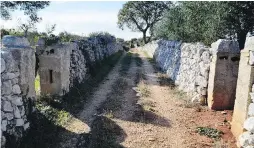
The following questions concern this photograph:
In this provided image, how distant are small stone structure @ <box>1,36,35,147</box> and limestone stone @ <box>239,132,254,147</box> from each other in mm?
4547

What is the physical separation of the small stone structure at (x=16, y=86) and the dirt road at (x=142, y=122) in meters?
1.07

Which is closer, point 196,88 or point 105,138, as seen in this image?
point 105,138

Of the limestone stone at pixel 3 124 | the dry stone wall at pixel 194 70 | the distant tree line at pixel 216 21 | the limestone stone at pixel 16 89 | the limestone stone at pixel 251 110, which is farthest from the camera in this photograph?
the distant tree line at pixel 216 21

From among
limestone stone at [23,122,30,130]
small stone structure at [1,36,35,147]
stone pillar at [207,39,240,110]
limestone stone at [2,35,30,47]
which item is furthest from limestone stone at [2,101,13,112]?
stone pillar at [207,39,240,110]

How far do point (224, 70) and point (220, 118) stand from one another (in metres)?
1.53

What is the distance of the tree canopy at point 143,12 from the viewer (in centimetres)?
5456

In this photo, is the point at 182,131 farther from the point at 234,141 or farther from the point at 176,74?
the point at 176,74

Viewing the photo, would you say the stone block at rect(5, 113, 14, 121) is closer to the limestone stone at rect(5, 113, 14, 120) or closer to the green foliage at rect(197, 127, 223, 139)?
the limestone stone at rect(5, 113, 14, 120)

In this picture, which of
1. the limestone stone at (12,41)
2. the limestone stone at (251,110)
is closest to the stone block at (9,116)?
the limestone stone at (12,41)

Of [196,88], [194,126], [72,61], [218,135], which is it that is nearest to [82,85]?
[72,61]

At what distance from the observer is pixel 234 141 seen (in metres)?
7.76

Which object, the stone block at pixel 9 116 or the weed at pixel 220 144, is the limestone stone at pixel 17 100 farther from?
the weed at pixel 220 144

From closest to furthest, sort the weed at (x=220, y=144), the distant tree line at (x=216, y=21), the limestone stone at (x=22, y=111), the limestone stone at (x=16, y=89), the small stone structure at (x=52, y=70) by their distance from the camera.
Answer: the limestone stone at (x=16, y=89)
the limestone stone at (x=22, y=111)
the weed at (x=220, y=144)
the small stone structure at (x=52, y=70)
the distant tree line at (x=216, y=21)

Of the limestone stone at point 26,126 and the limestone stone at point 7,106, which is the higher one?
the limestone stone at point 7,106
